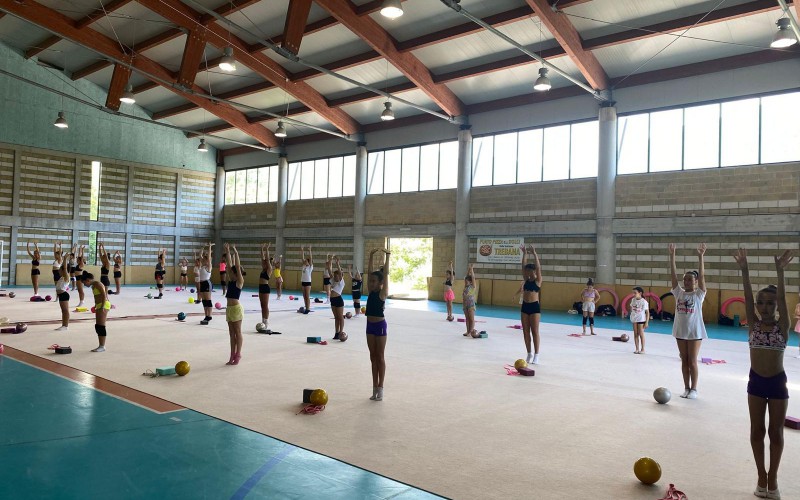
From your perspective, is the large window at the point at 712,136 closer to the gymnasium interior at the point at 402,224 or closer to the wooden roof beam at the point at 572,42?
the gymnasium interior at the point at 402,224

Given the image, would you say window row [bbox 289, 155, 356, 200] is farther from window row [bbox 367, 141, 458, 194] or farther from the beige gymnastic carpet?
the beige gymnastic carpet

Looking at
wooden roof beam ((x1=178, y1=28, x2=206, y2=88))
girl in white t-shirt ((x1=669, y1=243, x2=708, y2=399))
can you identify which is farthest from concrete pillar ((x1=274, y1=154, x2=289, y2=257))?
girl in white t-shirt ((x1=669, y1=243, x2=708, y2=399))

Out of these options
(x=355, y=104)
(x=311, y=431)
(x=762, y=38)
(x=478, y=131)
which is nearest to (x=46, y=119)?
(x=355, y=104)

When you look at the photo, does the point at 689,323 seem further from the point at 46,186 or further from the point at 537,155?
the point at 46,186

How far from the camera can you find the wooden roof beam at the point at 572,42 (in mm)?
17953

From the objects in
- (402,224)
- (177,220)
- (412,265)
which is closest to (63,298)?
(402,224)

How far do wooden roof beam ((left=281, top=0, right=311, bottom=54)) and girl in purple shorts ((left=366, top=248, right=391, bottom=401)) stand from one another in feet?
46.5

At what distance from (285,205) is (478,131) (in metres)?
14.3

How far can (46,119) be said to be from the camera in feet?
98.2

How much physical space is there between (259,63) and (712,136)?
18535 mm

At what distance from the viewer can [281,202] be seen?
34.8 m

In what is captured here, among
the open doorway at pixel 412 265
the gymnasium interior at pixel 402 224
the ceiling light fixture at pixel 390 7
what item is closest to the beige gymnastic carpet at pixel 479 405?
the gymnasium interior at pixel 402 224

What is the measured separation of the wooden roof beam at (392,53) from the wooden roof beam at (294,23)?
59cm

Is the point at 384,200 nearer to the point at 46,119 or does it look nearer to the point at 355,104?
the point at 355,104
